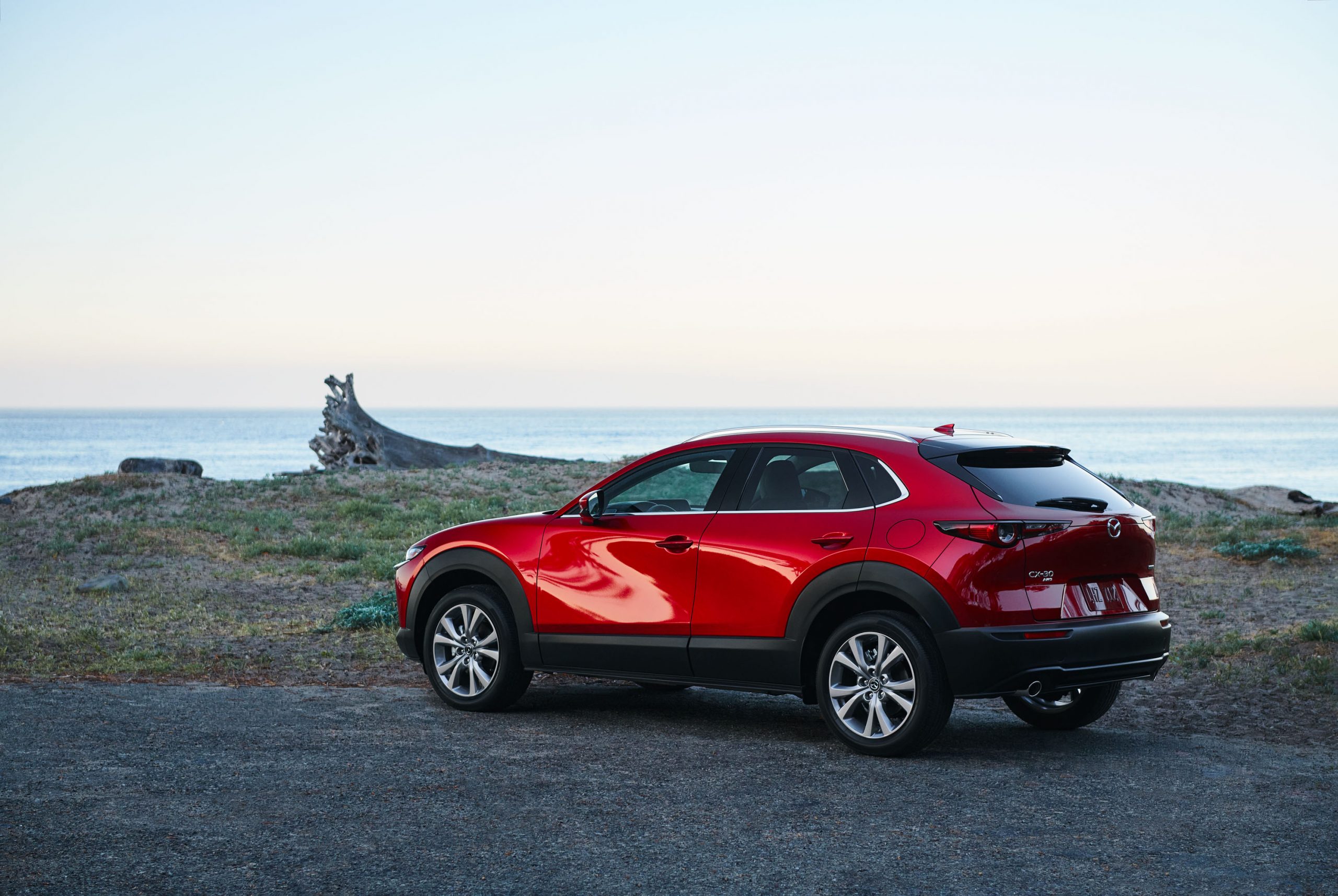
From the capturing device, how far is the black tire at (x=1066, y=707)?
25.3 ft

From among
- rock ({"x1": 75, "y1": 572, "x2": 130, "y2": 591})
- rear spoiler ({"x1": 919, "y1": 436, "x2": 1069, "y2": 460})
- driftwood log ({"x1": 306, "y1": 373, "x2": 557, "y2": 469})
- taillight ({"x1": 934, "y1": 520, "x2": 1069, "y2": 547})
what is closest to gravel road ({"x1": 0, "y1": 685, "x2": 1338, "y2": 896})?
taillight ({"x1": 934, "y1": 520, "x2": 1069, "y2": 547})

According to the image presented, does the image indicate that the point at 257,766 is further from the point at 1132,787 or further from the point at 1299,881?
the point at 1299,881

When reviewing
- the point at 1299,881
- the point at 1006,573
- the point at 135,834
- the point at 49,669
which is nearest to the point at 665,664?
the point at 1006,573

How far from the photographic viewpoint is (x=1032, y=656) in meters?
6.43

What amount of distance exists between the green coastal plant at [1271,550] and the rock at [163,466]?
21.1 m

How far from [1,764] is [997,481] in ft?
17.4

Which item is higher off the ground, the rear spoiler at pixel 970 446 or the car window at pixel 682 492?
the rear spoiler at pixel 970 446

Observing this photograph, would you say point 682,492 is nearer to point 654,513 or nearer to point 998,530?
point 654,513

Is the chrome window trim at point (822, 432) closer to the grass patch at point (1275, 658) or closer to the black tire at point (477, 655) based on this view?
the black tire at point (477, 655)

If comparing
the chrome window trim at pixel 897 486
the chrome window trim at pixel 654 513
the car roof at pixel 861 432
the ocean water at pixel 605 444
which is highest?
the car roof at pixel 861 432

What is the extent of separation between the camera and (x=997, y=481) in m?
6.75

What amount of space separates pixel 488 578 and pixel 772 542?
7.07 ft

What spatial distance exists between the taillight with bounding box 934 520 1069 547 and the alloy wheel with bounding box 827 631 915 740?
70 centimetres

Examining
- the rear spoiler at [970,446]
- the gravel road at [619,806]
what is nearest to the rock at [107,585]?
the gravel road at [619,806]
